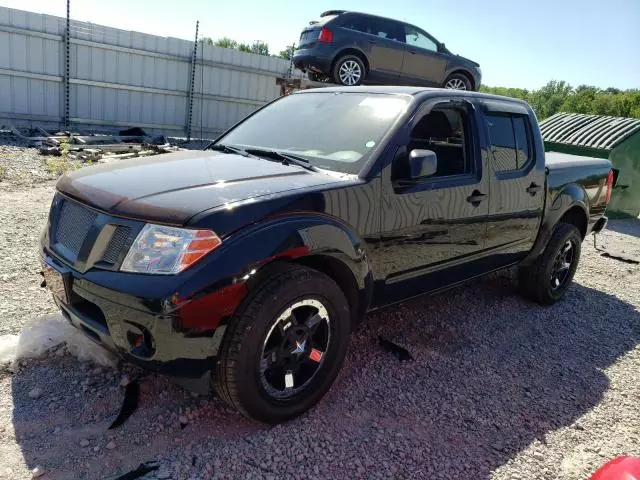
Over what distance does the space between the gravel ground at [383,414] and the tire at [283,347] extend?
18 cm

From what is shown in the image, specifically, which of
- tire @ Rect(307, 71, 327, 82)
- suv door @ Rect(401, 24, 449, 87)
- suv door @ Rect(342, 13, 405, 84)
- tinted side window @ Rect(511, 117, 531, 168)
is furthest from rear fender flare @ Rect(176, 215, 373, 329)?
suv door @ Rect(401, 24, 449, 87)

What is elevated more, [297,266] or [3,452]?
[297,266]

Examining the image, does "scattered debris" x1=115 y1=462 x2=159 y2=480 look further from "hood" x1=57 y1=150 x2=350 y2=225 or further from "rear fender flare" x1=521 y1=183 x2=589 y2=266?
"rear fender flare" x1=521 y1=183 x2=589 y2=266

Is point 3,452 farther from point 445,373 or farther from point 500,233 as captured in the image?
point 500,233

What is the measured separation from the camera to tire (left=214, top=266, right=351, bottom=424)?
2506 mm

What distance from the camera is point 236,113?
15.9 metres

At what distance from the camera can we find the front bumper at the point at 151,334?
2322 millimetres

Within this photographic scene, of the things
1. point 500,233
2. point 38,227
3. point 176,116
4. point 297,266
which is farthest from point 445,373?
point 176,116

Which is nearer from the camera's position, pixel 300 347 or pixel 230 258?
pixel 230 258

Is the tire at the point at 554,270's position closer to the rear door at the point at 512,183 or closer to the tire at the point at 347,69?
the rear door at the point at 512,183

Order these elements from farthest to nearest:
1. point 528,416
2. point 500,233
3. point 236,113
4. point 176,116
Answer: point 236,113 → point 176,116 → point 500,233 → point 528,416

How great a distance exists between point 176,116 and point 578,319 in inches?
487

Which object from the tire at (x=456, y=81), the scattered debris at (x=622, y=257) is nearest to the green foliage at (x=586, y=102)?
the tire at (x=456, y=81)

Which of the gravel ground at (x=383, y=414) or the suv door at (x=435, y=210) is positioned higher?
the suv door at (x=435, y=210)
